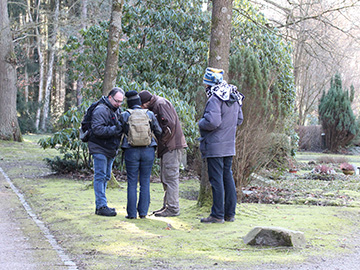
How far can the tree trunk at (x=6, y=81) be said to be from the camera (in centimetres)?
2330

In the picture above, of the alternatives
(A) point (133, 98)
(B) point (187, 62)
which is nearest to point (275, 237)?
(A) point (133, 98)

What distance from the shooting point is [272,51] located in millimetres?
15742

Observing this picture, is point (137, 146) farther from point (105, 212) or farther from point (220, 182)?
point (220, 182)

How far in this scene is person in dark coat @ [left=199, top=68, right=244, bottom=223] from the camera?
21.0 ft

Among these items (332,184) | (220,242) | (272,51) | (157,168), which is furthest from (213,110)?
(272,51)

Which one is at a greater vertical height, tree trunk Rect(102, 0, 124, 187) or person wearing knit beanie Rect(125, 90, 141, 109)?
tree trunk Rect(102, 0, 124, 187)

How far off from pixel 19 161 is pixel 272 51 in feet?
29.7

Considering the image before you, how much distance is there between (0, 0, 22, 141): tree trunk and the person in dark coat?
737 inches

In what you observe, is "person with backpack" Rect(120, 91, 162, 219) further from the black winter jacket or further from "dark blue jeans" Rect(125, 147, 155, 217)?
the black winter jacket

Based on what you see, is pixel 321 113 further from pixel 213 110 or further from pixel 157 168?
pixel 213 110

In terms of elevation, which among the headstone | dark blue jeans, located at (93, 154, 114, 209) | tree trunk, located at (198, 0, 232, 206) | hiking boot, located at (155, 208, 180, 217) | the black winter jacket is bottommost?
hiking boot, located at (155, 208, 180, 217)

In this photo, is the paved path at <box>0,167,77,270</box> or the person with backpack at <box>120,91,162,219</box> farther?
the person with backpack at <box>120,91,162,219</box>

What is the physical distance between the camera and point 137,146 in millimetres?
6727

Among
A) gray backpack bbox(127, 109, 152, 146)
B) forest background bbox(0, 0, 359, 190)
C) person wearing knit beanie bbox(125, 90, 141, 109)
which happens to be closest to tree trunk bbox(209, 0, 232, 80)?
person wearing knit beanie bbox(125, 90, 141, 109)
